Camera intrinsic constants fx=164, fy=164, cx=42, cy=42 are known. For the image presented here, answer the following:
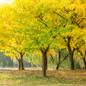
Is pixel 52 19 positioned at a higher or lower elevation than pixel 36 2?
lower

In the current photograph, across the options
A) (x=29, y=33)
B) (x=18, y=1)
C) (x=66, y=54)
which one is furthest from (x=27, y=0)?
(x=66, y=54)

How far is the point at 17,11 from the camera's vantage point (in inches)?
579

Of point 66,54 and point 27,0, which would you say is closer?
point 27,0

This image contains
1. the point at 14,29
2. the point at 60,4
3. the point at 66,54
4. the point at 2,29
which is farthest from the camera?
the point at 66,54

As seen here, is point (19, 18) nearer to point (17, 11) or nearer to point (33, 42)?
point (17, 11)

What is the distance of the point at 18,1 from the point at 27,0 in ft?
2.61

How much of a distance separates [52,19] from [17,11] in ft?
11.2

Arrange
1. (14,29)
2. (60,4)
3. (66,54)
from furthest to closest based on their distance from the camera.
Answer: (66,54), (14,29), (60,4)

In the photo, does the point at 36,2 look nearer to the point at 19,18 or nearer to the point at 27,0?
the point at 27,0

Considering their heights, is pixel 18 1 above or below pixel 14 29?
above

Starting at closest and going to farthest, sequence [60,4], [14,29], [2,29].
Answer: [60,4], [14,29], [2,29]

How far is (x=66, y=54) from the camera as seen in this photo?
30.4m

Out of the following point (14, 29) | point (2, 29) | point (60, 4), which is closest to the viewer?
point (60, 4)

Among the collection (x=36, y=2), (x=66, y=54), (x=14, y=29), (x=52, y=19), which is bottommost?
(x=66, y=54)
